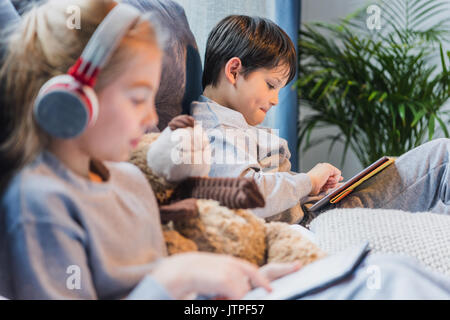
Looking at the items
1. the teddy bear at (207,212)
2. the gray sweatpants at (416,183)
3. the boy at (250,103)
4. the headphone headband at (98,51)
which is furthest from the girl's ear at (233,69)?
the gray sweatpants at (416,183)

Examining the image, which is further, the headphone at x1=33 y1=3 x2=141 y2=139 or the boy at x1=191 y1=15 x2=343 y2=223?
the boy at x1=191 y1=15 x2=343 y2=223

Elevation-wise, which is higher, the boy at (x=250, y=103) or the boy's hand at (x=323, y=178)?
the boy at (x=250, y=103)

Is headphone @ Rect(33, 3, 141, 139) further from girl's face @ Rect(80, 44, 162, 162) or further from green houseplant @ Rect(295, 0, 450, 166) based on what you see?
green houseplant @ Rect(295, 0, 450, 166)

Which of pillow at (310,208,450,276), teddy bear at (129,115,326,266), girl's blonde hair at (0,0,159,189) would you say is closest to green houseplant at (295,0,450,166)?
pillow at (310,208,450,276)

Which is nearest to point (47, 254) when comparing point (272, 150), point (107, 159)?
point (107, 159)

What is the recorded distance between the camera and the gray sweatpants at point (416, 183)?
85 cm

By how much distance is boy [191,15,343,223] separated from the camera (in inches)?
20.4

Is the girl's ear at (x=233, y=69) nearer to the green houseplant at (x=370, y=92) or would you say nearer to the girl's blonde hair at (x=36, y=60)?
the girl's blonde hair at (x=36, y=60)

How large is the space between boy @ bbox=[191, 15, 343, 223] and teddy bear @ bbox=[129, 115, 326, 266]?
0.18ft

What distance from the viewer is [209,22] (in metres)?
0.66

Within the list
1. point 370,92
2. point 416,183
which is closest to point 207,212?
point 416,183

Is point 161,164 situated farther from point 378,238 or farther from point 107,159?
point 378,238

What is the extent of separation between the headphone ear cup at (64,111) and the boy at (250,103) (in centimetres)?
18
